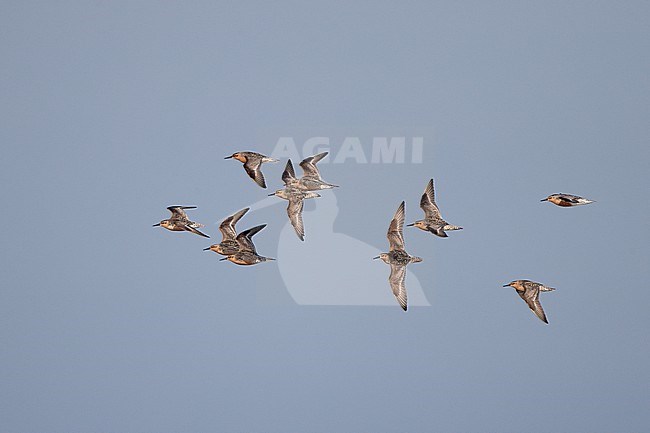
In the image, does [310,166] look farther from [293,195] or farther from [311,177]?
[293,195]

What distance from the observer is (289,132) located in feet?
27.6

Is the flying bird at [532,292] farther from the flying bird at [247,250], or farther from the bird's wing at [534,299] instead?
the flying bird at [247,250]

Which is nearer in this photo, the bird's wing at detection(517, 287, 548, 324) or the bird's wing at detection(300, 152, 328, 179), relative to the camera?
the bird's wing at detection(517, 287, 548, 324)

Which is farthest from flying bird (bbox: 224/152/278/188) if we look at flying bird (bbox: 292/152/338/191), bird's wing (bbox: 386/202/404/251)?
bird's wing (bbox: 386/202/404/251)

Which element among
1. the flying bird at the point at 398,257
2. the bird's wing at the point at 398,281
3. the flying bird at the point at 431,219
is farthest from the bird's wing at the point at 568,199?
the bird's wing at the point at 398,281

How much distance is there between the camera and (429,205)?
294 inches

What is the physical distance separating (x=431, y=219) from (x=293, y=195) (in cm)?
98

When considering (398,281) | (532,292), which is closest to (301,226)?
(398,281)

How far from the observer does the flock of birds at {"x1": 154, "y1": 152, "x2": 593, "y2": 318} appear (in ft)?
23.5

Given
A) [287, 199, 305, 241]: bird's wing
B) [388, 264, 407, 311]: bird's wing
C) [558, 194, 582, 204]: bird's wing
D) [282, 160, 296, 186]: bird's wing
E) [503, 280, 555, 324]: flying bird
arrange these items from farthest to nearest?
[287, 199, 305, 241]: bird's wing < [282, 160, 296, 186]: bird's wing < [388, 264, 407, 311]: bird's wing < [503, 280, 555, 324]: flying bird < [558, 194, 582, 204]: bird's wing

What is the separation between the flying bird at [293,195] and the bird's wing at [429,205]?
75 centimetres

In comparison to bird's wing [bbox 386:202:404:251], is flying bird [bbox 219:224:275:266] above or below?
below

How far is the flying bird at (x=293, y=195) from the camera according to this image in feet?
24.9

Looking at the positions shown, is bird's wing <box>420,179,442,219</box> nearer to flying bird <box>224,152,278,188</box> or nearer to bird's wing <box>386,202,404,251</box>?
bird's wing <box>386,202,404,251</box>
